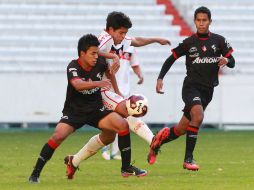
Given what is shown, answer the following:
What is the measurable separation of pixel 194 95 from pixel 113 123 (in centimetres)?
180

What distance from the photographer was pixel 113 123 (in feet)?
37.9

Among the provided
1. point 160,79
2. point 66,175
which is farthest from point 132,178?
point 160,79

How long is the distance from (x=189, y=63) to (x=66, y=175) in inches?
90.3

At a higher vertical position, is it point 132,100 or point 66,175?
point 132,100

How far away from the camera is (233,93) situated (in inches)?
945

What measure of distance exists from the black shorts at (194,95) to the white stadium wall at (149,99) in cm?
1043

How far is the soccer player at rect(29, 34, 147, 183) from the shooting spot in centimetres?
1139

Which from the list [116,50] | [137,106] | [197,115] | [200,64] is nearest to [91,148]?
[137,106]

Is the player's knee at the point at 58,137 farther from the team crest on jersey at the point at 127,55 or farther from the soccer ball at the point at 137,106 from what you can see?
the team crest on jersey at the point at 127,55

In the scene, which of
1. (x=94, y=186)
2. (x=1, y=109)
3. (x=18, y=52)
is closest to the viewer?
(x=94, y=186)

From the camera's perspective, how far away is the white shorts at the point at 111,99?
12.4 metres

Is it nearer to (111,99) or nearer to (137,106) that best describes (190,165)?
(137,106)

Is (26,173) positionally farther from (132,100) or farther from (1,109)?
(1,109)

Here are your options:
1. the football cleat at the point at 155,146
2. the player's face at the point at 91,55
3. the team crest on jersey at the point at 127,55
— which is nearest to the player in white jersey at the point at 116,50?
the football cleat at the point at 155,146
